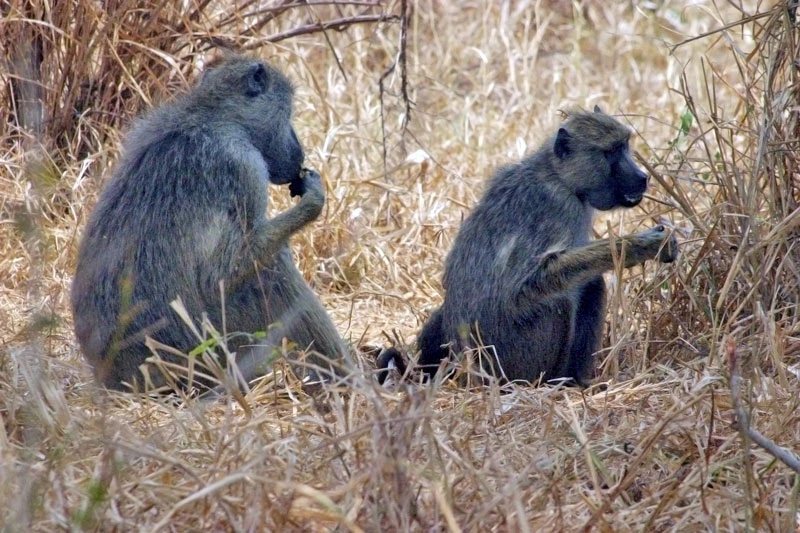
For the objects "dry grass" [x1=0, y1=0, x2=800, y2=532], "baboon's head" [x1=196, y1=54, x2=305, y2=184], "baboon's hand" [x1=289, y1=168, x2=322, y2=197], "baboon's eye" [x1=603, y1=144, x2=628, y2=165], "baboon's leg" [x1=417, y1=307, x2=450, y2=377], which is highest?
"baboon's head" [x1=196, y1=54, x2=305, y2=184]

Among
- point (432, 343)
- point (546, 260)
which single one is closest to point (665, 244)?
point (546, 260)

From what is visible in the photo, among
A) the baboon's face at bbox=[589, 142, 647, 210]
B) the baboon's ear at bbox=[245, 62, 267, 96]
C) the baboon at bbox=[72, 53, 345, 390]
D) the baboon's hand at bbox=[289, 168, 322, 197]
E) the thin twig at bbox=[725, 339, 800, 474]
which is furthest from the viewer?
the baboon's face at bbox=[589, 142, 647, 210]

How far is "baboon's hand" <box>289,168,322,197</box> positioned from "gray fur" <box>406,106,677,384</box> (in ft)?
2.01

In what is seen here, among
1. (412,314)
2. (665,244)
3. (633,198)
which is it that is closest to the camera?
(665,244)

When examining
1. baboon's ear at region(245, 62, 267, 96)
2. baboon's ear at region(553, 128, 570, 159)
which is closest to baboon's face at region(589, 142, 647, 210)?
baboon's ear at region(553, 128, 570, 159)

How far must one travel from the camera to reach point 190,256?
3.89 meters

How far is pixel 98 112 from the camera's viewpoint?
586cm

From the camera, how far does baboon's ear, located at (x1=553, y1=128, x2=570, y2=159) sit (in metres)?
4.49

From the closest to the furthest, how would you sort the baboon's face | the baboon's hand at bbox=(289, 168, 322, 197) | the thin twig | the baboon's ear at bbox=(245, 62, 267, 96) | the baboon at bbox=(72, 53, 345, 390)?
the thin twig → the baboon at bbox=(72, 53, 345, 390) → the baboon's hand at bbox=(289, 168, 322, 197) → the baboon's ear at bbox=(245, 62, 267, 96) → the baboon's face

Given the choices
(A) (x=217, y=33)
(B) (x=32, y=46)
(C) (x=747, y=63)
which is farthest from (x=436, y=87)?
(C) (x=747, y=63)

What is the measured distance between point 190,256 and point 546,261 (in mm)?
1290

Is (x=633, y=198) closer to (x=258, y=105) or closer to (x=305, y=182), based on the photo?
(x=305, y=182)

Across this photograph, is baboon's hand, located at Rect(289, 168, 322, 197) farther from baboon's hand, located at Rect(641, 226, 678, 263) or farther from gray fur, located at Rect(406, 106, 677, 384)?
baboon's hand, located at Rect(641, 226, 678, 263)

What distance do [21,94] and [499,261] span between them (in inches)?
110
